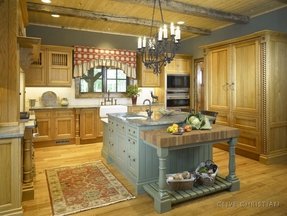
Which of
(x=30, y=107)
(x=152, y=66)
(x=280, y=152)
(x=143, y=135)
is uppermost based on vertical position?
(x=152, y=66)

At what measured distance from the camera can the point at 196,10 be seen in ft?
14.5

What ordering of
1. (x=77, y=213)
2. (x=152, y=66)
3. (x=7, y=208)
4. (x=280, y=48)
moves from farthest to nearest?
(x=280, y=48) → (x=152, y=66) → (x=77, y=213) → (x=7, y=208)

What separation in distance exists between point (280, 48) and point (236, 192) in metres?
2.75

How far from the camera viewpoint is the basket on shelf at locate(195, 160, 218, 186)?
283 cm

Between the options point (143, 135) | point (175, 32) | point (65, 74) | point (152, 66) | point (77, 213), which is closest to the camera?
point (77, 213)

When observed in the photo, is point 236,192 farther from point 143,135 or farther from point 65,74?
point 65,74

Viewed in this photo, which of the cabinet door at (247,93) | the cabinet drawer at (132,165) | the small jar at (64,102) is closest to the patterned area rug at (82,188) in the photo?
the cabinet drawer at (132,165)

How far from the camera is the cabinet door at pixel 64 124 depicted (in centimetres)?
519

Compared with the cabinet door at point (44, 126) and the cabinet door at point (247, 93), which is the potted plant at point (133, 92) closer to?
the cabinet door at point (44, 126)

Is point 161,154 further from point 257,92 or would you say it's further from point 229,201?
point 257,92

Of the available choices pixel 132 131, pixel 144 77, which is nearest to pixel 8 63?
pixel 132 131

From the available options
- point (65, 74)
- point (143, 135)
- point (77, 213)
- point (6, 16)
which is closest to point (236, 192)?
point (143, 135)

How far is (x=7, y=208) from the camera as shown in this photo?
223cm

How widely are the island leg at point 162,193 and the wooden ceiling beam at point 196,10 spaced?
283 centimetres
